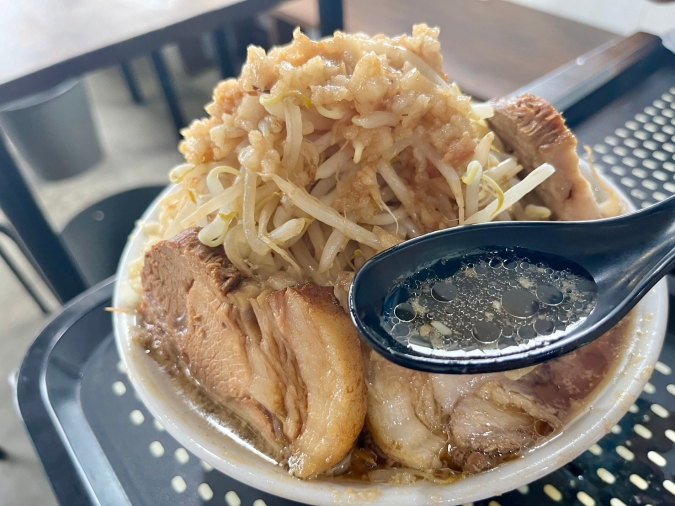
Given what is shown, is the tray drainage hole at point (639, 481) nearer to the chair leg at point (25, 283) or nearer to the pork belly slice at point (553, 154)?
the pork belly slice at point (553, 154)

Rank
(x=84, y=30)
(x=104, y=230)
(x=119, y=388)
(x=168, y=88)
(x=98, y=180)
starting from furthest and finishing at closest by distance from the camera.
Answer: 1. (x=98, y=180)
2. (x=168, y=88)
3. (x=104, y=230)
4. (x=84, y=30)
5. (x=119, y=388)

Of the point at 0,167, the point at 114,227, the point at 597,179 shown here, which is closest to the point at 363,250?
the point at 597,179

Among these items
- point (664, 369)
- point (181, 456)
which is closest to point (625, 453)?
point (664, 369)

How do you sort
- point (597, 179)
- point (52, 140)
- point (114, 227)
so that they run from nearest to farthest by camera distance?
1. point (597, 179)
2. point (114, 227)
3. point (52, 140)

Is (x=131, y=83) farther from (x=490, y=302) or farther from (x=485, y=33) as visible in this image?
(x=490, y=302)

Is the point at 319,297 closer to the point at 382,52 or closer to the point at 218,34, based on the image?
the point at 382,52

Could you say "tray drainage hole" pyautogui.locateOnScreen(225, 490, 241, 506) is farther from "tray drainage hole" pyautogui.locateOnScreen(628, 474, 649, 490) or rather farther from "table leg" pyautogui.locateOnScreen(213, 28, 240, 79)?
"table leg" pyautogui.locateOnScreen(213, 28, 240, 79)

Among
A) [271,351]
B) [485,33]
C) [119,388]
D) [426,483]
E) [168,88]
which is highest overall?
[271,351]
